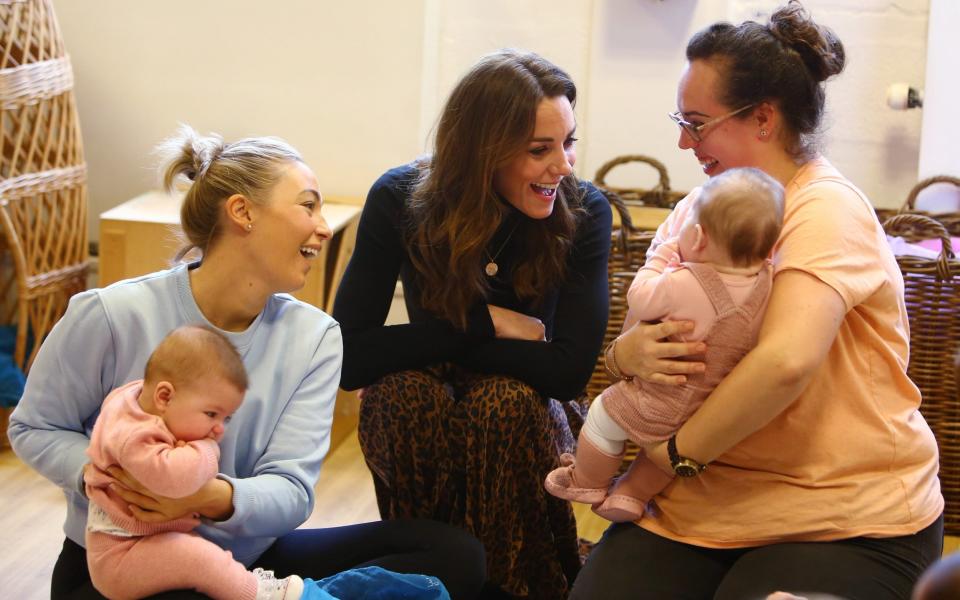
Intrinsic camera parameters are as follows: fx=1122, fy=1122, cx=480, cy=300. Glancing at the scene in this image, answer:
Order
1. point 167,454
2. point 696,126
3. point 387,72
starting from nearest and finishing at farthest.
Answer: point 167,454 < point 696,126 < point 387,72

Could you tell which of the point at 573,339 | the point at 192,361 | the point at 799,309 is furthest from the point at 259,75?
the point at 799,309

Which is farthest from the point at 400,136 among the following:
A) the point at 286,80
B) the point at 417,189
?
the point at 417,189

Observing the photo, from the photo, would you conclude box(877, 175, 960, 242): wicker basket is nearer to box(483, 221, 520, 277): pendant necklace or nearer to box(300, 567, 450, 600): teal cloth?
box(483, 221, 520, 277): pendant necklace

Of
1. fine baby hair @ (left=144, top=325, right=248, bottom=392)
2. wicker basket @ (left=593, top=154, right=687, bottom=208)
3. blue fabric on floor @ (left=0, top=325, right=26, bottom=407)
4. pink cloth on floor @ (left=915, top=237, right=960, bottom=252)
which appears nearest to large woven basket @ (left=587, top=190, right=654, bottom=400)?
wicker basket @ (left=593, top=154, right=687, bottom=208)

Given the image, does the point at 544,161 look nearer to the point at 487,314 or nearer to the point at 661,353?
the point at 487,314

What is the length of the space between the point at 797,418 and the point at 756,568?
0.79ft

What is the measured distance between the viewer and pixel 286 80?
3.65 metres

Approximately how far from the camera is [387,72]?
3600 millimetres

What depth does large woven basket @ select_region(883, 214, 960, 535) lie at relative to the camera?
9.02ft

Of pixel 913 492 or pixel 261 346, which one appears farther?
pixel 261 346

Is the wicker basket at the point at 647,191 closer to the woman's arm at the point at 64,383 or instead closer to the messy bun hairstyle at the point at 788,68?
the messy bun hairstyle at the point at 788,68

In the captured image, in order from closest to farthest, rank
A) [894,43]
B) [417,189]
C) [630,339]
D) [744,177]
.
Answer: [744,177] → [630,339] → [417,189] → [894,43]

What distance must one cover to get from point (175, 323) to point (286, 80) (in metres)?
1.97

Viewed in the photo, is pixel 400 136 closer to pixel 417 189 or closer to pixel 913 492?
pixel 417 189
